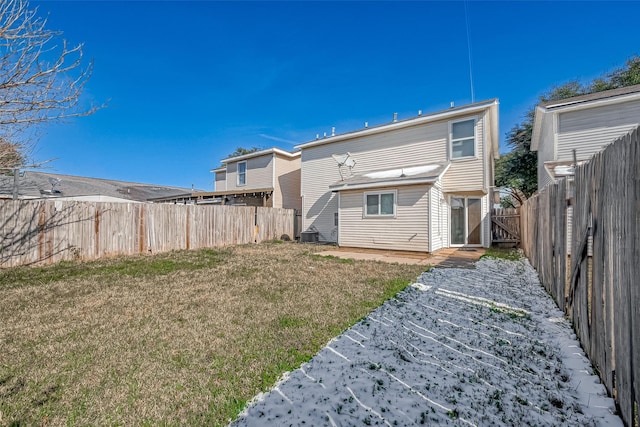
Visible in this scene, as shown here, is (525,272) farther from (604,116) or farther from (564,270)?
(604,116)

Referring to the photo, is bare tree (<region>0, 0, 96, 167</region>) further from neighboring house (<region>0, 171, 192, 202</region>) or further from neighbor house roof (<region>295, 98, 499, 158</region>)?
neighboring house (<region>0, 171, 192, 202</region>)

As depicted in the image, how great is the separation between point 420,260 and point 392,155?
19.7 feet

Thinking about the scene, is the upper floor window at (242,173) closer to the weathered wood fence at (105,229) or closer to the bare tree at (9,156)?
the weathered wood fence at (105,229)

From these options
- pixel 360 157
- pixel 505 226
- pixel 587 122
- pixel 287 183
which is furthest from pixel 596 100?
pixel 287 183

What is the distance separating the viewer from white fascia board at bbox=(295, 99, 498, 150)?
1005 centimetres

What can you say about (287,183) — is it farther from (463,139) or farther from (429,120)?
(463,139)

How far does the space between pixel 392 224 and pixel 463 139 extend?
4.49 metres

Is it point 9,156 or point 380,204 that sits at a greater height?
point 9,156

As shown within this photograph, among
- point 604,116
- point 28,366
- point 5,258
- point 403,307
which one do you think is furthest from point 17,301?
point 604,116

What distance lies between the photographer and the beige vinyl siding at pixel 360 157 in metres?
11.4

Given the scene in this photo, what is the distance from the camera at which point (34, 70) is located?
11.4ft

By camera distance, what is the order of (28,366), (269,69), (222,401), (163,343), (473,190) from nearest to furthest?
(222,401) < (28,366) < (163,343) < (473,190) < (269,69)

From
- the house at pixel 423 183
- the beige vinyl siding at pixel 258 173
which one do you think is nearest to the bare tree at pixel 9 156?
the house at pixel 423 183

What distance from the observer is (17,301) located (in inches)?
176
